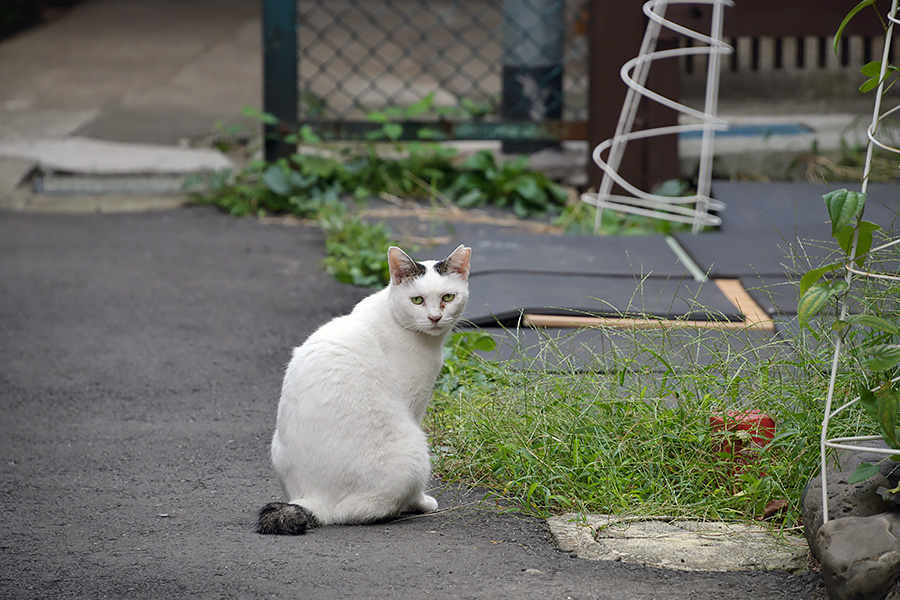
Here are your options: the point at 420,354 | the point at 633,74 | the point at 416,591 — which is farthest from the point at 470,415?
the point at 633,74

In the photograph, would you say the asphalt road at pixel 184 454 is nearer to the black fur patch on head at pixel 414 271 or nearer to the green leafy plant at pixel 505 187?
Result: the black fur patch on head at pixel 414 271

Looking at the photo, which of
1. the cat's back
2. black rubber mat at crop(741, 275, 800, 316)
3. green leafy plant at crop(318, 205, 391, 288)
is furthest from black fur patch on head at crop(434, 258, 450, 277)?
green leafy plant at crop(318, 205, 391, 288)

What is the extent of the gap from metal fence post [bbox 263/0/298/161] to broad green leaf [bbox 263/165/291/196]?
0.17 m

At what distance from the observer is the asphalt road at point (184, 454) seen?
200cm

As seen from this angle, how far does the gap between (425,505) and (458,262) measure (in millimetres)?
657

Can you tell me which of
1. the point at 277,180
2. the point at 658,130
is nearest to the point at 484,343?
the point at 658,130

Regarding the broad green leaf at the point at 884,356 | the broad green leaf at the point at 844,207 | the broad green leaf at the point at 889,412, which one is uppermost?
the broad green leaf at the point at 844,207

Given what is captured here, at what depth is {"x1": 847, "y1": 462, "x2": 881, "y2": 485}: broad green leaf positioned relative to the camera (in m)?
1.89

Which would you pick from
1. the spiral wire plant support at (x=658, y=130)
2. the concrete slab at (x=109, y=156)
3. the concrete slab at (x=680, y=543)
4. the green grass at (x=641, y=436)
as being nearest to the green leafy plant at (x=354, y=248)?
the spiral wire plant support at (x=658, y=130)

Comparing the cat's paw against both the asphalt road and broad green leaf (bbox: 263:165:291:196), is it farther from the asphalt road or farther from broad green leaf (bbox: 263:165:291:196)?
broad green leaf (bbox: 263:165:291:196)

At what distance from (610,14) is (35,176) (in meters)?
3.79

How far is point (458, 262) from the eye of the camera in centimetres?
258

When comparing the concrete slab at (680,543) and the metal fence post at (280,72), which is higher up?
the metal fence post at (280,72)

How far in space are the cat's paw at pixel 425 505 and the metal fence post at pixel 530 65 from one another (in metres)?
3.90
